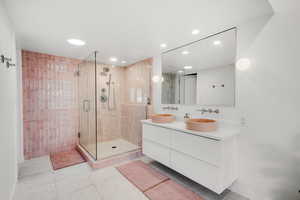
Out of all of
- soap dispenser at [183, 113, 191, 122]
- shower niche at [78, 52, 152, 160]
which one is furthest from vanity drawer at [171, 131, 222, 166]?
shower niche at [78, 52, 152, 160]

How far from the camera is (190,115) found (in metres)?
2.27

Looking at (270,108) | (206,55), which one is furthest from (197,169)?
(206,55)

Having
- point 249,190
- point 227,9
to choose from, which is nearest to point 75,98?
point 227,9

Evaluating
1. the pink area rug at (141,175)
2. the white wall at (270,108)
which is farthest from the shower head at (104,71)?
the white wall at (270,108)

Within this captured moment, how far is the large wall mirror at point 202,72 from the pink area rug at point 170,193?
51.1 inches

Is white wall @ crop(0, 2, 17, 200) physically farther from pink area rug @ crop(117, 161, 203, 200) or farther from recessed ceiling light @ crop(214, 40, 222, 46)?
recessed ceiling light @ crop(214, 40, 222, 46)

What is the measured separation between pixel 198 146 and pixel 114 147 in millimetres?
2197

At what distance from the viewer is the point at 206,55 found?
6.81ft

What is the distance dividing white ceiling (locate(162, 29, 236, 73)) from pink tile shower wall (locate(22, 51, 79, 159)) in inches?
95.6

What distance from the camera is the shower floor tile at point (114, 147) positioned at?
2.77 metres

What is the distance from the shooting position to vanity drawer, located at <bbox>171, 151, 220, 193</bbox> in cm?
150

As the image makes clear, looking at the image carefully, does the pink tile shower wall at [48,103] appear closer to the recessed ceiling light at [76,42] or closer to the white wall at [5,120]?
the recessed ceiling light at [76,42]

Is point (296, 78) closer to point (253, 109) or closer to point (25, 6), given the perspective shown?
point (253, 109)

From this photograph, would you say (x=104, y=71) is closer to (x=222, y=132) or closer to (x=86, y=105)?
(x=86, y=105)
